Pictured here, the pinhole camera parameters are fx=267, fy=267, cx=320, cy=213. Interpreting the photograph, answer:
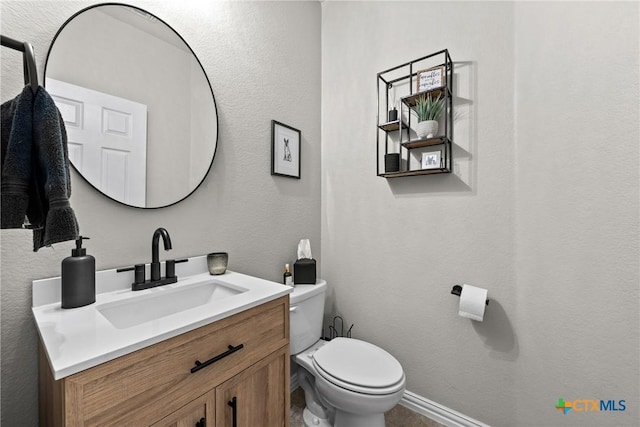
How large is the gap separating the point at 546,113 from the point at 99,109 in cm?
184

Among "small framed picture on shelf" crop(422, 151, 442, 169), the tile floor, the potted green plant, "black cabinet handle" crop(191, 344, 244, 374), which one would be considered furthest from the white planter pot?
the tile floor

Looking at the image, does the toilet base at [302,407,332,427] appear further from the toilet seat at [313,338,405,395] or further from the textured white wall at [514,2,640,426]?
the textured white wall at [514,2,640,426]

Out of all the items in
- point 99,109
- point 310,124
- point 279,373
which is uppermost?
point 310,124

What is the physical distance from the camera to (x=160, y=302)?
1.02 m

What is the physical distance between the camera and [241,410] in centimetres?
87

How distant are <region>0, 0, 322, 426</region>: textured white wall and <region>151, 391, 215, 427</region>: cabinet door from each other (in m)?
0.54

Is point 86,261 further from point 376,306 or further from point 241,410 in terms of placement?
point 376,306

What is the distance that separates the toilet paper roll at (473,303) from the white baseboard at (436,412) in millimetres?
559

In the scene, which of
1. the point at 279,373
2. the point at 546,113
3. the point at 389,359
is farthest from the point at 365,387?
the point at 546,113

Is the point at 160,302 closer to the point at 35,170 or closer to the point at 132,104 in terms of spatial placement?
the point at 35,170

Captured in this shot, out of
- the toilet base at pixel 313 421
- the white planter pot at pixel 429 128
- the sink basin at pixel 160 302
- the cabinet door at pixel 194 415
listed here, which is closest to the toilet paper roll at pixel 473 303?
the white planter pot at pixel 429 128

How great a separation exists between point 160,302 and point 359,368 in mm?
919

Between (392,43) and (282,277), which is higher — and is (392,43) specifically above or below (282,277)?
above

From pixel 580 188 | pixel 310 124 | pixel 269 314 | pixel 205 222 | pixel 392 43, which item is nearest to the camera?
pixel 269 314
